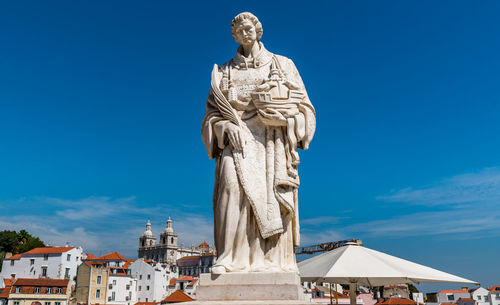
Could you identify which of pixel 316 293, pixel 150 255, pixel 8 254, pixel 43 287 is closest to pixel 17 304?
pixel 43 287

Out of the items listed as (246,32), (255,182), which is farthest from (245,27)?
(255,182)

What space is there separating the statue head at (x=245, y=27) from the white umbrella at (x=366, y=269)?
5805mm

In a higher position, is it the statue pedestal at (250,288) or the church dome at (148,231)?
the church dome at (148,231)

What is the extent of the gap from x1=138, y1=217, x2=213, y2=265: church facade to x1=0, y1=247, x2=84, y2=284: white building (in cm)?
8099

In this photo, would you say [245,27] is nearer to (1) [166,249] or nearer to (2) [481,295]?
(2) [481,295]

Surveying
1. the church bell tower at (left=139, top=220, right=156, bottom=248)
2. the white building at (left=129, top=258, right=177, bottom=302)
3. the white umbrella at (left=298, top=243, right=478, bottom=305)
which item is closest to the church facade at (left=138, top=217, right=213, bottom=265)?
the church bell tower at (left=139, top=220, right=156, bottom=248)

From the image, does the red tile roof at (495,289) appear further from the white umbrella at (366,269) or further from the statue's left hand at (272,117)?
the statue's left hand at (272,117)

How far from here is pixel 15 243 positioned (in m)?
84.6

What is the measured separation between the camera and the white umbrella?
9.91 metres

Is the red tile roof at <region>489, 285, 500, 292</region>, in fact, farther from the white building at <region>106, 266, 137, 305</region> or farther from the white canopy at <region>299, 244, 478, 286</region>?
the white canopy at <region>299, 244, 478, 286</region>

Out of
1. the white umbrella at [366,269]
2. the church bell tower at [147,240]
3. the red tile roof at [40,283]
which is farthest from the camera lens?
the church bell tower at [147,240]

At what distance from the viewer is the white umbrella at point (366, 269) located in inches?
390

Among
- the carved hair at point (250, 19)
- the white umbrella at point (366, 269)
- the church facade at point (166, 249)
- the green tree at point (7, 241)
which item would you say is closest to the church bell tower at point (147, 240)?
the church facade at point (166, 249)

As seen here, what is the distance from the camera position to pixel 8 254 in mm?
76062
